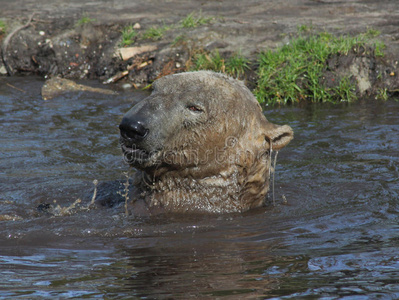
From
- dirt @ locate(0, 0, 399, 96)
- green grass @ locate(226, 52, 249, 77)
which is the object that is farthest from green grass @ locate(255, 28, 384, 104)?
green grass @ locate(226, 52, 249, 77)

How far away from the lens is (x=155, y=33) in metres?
12.1

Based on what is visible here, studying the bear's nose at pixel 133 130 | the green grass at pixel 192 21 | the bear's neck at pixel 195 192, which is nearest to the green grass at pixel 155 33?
the green grass at pixel 192 21

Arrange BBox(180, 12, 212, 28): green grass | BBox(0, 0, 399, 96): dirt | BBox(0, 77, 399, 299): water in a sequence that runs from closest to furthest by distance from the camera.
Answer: BBox(0, 77, 399, 299): water, BBox(0, 0, 399, 96): dirt, BBox(180, 12, 212, 28): green grass

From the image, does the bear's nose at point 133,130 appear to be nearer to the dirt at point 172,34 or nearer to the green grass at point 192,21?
the dirt at point 172,34

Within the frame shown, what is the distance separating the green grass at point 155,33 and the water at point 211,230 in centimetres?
378

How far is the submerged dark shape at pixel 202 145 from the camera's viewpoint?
4.68m

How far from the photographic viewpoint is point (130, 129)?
4.49m

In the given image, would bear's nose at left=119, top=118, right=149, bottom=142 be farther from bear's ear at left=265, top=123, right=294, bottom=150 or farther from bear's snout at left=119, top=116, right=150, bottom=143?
bear's ear at left=265, top=123, right=294, bottom=150

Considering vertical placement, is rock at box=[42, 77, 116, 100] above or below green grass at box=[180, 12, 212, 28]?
below

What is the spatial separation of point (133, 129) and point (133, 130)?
0.02 metres

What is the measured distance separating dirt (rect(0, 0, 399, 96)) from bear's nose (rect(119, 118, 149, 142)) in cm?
609

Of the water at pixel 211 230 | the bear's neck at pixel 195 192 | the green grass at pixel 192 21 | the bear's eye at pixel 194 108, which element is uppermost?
the green grass at pixel 192 21

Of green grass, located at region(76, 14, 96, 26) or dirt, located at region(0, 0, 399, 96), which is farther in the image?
green grass, located at region(76, 14, 96, 26)

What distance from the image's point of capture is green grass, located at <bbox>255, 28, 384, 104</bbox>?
392 inches
